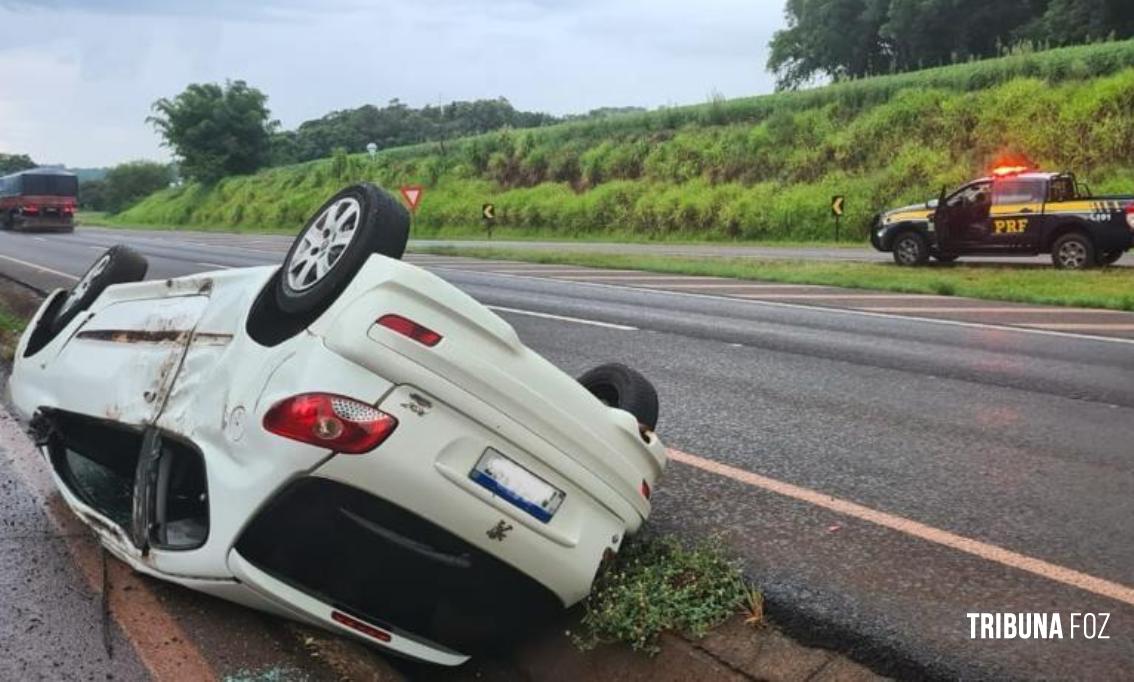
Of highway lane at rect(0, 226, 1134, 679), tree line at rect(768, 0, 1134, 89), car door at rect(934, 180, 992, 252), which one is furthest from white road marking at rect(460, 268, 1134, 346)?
tree line at rect(768, 0, 1134, 89)

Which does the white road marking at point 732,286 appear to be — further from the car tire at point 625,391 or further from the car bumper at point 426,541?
the car bumper at point 426,541

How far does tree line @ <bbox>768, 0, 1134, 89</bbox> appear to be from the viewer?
49125mm

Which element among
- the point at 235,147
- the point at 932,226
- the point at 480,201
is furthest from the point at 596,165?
the point at 235,147

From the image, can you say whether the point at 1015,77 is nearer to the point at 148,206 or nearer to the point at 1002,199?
the point at 1002,199

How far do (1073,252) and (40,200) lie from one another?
126ft

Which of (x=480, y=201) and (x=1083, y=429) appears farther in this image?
(x=480, y=201)

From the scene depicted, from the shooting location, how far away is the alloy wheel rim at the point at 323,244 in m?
2.96

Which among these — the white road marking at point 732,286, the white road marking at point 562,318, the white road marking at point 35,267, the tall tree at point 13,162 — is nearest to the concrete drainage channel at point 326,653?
the white road marking at point 562,318

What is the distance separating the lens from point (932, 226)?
1700 centimetres

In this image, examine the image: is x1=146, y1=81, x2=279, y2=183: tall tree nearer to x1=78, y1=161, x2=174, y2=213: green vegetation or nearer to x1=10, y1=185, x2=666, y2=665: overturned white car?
x1=78, y1=161, x2=174, y2=213: green vegetation

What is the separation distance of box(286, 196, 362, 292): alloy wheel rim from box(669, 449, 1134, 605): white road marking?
2.26 metres

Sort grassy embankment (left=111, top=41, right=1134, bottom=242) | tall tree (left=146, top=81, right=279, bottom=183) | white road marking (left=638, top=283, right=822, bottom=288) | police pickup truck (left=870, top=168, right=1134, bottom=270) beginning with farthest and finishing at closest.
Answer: tall tree (left=146, top=81, right=279, bottom=183)
grassy embankment (left=111, top=41, right=1134, bottom=242)
police pickup truck (left=870, top=168, right=1134, bottom=270)
white road marking (left=638, top=283, right=822, bottom=288)

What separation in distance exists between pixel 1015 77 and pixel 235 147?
47.1m

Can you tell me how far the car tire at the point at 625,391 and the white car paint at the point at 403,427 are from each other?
2.39ft
